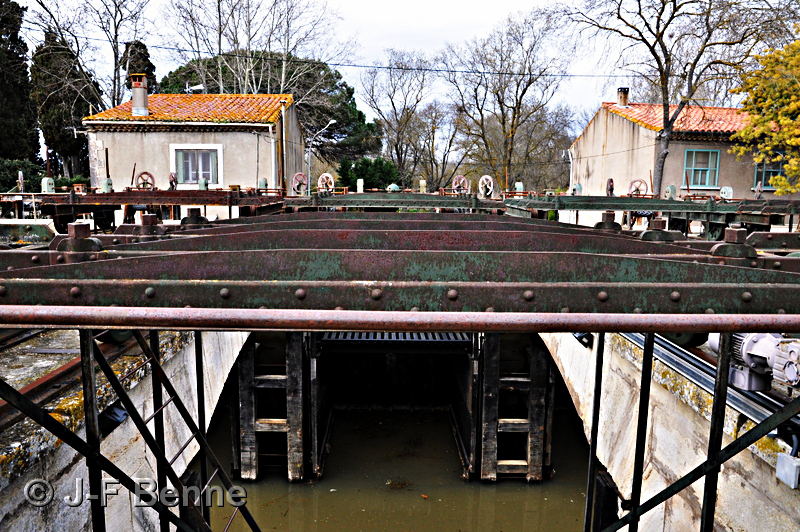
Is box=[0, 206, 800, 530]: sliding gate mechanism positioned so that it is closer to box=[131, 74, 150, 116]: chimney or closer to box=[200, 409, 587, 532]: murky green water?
box=[200, 409, 587, 532]: murky green water

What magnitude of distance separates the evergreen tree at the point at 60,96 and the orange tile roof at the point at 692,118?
1013 inches

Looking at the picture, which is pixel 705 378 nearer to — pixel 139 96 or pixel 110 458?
pixel 110 458

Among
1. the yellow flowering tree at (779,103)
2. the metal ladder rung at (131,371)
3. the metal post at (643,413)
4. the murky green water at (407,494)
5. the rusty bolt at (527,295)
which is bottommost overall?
the murky green water at (407,494)

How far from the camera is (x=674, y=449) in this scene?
14.6 ft

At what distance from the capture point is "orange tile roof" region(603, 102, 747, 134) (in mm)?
22562

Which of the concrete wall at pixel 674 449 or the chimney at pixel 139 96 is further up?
the chimney at pixel 139 96

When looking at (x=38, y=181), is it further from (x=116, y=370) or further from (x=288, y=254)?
(x=288, y=254)

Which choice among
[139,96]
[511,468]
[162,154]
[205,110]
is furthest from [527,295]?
[205,110]

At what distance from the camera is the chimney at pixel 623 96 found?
2707 centimetres

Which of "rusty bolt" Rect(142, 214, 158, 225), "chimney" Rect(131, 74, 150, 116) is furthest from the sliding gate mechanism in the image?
"chimney" Rect(131, 74, 150, 116)

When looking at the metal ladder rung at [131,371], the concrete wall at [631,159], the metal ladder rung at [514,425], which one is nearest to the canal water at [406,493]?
the metal ladder rung at [514,425]

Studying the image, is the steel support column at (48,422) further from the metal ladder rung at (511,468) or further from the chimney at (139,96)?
the chimney at (139,96)

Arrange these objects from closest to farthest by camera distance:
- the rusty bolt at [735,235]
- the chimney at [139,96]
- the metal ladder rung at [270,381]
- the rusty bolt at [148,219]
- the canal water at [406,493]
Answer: the rusty bolt at [735,235]
the rusty bolt at [148,219]
the canal water at [406,493]
the metal ladder rung at [270,381]
the chimney at [139,96]

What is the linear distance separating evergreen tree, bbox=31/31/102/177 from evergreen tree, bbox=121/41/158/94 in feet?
6.33
